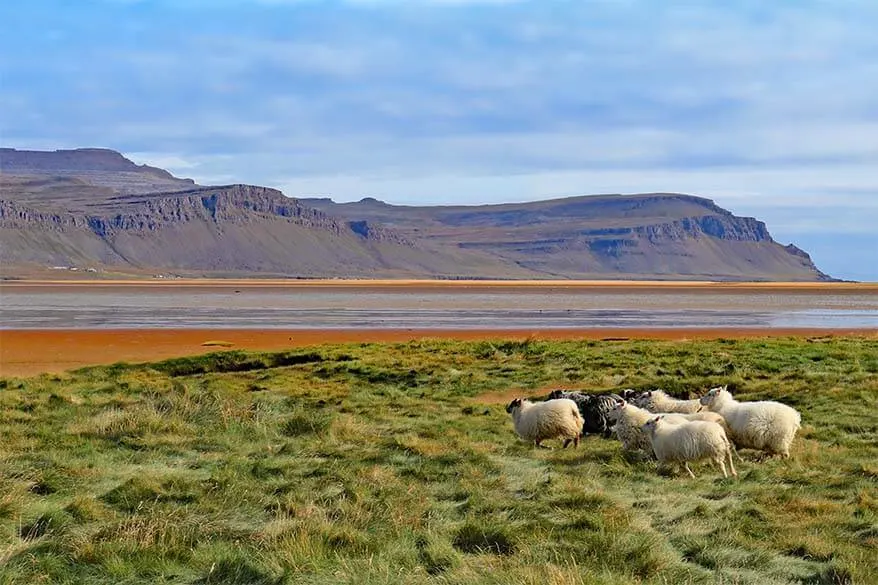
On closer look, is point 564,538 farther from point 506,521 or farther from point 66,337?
point 66,337

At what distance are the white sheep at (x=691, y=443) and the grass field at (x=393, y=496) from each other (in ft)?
0.87

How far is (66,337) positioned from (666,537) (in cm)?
3524

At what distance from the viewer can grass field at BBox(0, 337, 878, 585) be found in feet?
25.0

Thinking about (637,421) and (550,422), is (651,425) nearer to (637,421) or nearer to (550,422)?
(637,421)

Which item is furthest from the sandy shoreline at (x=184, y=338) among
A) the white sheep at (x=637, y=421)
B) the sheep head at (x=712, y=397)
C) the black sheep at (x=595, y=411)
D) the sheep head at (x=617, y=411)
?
the white sheep at (x=637, y=421)

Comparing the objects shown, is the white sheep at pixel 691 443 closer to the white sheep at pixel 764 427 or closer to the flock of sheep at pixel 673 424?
the flock of sheep at pixel 673 424

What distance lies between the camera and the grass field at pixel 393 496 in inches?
300

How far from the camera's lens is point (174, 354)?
32.4 m

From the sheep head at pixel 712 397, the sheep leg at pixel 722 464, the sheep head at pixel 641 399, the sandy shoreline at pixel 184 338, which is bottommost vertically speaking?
the sandy shoreline at pixel 184 338

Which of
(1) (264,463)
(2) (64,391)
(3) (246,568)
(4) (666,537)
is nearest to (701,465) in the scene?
(4) (666,537)

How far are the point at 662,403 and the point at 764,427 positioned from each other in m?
2.81

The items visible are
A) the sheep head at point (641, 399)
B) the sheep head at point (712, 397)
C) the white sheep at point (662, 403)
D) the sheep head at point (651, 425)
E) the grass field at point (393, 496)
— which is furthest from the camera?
the sheep head at point (641, 399)

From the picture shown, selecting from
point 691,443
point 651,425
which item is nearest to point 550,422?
point 651,425

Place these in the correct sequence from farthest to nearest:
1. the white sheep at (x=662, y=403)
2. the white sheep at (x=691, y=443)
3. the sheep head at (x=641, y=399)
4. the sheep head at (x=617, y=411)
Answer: the sheep head at (x=641, y=399)
the white sheep at (x=662, y=403)
the sheep head at (x=617, y=411)
the white sheep at (x=691, y=443)
